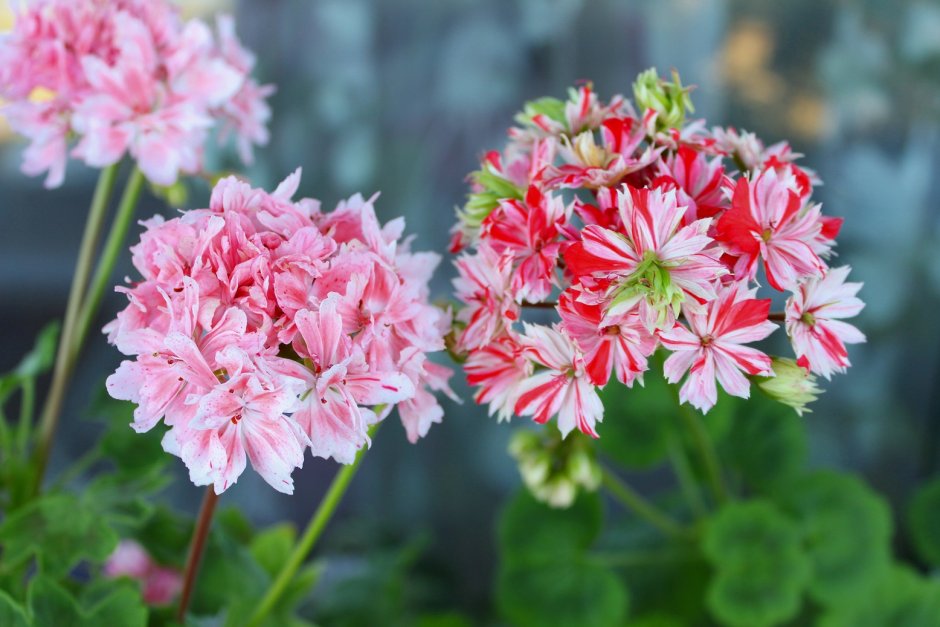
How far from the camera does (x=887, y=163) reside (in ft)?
3.18

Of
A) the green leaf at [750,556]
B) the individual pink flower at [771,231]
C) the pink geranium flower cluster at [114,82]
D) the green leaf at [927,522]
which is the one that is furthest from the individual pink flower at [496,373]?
the green leaf at [927,522]

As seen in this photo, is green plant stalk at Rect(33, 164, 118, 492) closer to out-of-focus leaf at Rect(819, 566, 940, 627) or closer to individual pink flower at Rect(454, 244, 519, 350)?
individual pink flower at Rect(454, 244, 519, 350)

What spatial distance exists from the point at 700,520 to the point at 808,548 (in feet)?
0.31

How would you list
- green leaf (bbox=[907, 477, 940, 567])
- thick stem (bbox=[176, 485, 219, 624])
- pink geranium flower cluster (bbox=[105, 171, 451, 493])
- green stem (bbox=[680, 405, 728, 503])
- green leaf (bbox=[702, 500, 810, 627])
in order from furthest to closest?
green leaf (bbox=[907, 477, 940, 567]), green leaf (bbox=[702, 500, 810, 627]), green stem (bbox=[680, 405, 728, 503]), thick stem (bbox=[176, 485, 219, 624]), pink geranium flower cluster (bbox=[105, 171, 451, 493])

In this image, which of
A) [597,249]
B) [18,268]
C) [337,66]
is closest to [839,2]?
[337,66]

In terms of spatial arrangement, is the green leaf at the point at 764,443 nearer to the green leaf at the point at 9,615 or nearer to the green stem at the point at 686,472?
the green stem at the point at 686,472

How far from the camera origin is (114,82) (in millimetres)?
546

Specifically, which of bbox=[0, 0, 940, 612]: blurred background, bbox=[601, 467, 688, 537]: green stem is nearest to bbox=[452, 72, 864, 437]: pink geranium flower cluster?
bbox=[601, 467, 688, 537]: green stem

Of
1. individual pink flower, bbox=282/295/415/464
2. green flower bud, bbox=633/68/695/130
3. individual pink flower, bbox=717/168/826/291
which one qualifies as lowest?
individual pink flower, bbox=282/295/415/464

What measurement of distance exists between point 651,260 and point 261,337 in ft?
0.59

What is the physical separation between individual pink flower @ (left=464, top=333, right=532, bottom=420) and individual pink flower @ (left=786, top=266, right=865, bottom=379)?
0.14m

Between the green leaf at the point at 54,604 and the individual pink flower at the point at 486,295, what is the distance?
11.3 inches

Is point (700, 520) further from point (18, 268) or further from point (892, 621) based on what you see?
point (18, 268)

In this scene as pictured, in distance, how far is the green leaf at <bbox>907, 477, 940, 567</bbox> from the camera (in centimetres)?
89
